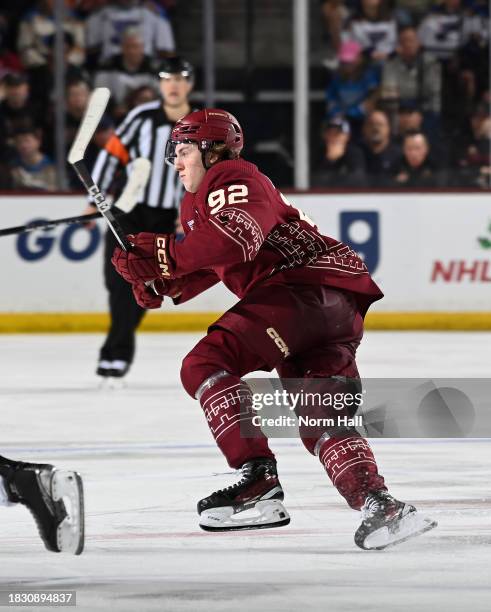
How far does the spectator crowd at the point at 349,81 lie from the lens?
10.8 metres

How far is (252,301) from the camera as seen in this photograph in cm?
426

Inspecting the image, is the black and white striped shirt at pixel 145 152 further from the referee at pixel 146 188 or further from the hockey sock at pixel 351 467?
the hockey sock at pixel 351 467

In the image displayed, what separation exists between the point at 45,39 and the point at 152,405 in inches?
196

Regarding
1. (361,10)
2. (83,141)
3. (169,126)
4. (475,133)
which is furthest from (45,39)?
(83,141)

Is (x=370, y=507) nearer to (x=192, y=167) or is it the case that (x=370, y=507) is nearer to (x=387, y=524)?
(x=387, y=524)

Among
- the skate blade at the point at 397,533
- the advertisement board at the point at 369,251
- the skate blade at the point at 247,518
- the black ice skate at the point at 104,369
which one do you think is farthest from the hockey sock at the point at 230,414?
the advertisement board at the point at 369,251

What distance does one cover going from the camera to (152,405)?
7160 millimetres

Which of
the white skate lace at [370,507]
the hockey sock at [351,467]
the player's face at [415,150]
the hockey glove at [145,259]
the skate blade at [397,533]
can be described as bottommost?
the player's face at [415,150]

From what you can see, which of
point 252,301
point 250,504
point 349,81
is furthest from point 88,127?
point 349,81

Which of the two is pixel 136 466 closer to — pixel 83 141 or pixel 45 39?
pixel 83 141

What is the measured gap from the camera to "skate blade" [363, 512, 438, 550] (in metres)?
3.95

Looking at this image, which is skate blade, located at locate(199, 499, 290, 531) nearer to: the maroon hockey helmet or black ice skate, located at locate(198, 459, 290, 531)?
black ice skate, located at locate(198, 459, 290, 531)

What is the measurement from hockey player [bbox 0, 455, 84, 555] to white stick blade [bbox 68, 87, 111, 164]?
1.09 m

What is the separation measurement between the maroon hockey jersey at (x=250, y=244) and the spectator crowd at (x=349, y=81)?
6253mm
